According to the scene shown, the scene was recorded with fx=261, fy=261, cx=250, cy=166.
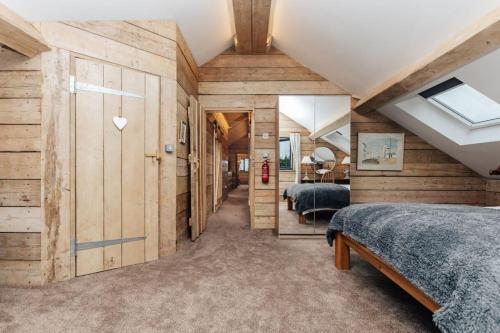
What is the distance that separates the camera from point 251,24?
3043 millimetres

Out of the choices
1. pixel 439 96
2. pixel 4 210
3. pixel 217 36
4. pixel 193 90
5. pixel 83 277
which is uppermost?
pixel 217 36

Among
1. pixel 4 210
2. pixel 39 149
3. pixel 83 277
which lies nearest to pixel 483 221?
pixel 83 277

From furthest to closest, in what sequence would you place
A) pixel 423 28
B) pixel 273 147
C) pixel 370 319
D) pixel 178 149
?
pixel 273 147 < pixel 178 149 < pixel 423 28 < pixel 370 319

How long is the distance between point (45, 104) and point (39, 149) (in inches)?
13.9

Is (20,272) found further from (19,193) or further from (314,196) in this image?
(314,196)

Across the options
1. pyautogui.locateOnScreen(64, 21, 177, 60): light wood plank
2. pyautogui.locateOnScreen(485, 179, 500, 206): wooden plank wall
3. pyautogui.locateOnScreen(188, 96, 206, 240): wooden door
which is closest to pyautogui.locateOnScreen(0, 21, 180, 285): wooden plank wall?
pyautogui.locateOnScreen(64, 21, 177, 60): light wood plank

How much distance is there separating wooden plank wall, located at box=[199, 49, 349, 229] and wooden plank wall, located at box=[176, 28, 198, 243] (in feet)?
1.64

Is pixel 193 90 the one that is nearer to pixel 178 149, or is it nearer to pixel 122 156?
pixel 178 149

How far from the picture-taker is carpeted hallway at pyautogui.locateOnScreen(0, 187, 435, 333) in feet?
4.83

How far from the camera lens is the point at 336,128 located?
3447mm

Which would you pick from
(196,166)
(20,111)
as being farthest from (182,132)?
(20,111)

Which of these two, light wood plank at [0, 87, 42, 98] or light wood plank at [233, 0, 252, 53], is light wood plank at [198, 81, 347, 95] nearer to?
light wood plank at [233, 0, 252, 53]

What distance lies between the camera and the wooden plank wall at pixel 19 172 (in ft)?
6.55

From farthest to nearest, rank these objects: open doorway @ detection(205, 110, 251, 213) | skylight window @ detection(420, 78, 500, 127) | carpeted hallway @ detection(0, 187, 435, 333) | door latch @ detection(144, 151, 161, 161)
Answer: open doorway @ detection(205, 110, 251, 213)
skylight window @ detection(420, 78, 500, 127)
door latch @ detection(144, 151, 161, 161)
carpeted hallway @ detection(0, 187, 435, 333)
